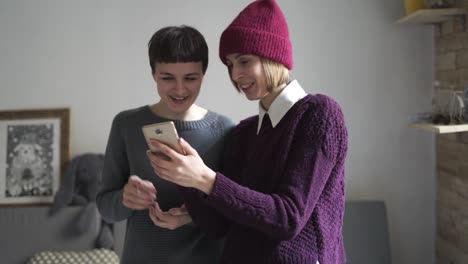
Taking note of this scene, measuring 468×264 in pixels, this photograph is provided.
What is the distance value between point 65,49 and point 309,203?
190cm

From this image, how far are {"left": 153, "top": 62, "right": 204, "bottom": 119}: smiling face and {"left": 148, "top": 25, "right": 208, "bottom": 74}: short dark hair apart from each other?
1 cm

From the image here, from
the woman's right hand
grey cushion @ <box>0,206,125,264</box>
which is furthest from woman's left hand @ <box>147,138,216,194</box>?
grey cushion @ <box>0,206,125,264</box>

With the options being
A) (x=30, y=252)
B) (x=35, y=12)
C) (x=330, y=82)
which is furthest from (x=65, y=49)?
(x=330, y=82)

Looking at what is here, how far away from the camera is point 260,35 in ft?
3.32

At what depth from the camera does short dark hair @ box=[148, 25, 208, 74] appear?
112 cm

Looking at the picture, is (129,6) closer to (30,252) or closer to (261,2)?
(30,252)

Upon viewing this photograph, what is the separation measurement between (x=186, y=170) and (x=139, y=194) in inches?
9.6

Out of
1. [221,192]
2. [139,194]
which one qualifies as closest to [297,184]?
[221,192]

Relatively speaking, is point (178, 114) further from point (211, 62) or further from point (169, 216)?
point (211, 62)

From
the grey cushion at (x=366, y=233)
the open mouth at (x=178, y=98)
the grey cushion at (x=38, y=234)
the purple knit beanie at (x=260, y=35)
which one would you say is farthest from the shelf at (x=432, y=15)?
the grey cushion at (x=38, y=234)

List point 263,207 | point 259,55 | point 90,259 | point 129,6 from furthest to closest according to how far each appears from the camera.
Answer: point 129,6
point 90,259
point 259,55
point 263,207

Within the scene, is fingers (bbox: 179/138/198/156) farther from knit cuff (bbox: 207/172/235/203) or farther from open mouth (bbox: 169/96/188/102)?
open mouth (bbox: 169/96/188/102)

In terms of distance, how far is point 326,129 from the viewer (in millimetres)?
928

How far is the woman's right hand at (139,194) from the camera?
41.4 inches
